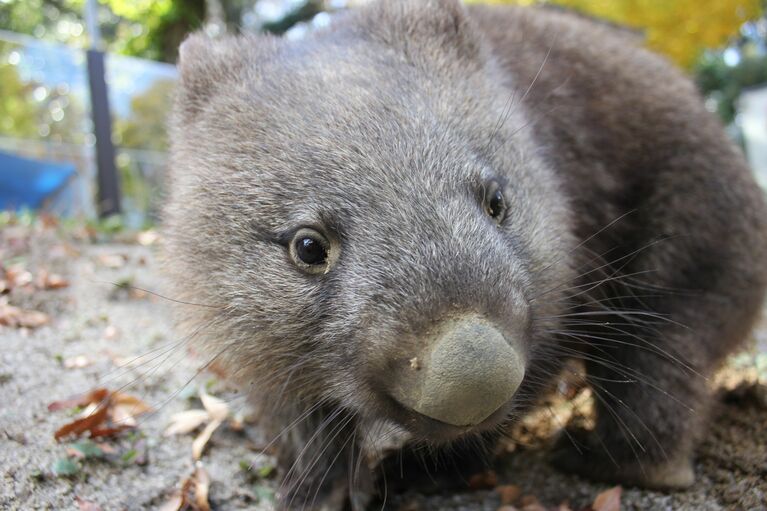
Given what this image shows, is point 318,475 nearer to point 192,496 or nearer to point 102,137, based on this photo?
point 192,496

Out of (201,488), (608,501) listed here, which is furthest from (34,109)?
(608,501)

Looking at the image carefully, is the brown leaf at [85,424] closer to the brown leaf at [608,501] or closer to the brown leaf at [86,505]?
the brown leaf at [86,505]

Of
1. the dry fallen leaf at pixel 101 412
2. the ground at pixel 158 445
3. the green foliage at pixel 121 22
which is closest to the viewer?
the ground at pixel 158 445

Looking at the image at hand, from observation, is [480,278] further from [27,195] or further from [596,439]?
[27,195]

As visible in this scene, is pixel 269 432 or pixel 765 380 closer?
pixel 269 432

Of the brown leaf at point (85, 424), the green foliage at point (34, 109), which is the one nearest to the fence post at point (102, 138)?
the green foliage at point (34, 109)

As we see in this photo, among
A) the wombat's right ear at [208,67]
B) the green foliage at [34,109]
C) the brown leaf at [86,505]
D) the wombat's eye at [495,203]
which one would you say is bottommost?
the green foliage at [34,109]

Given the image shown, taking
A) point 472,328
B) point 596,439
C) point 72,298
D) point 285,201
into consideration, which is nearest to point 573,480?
point 596,439
